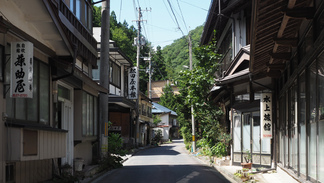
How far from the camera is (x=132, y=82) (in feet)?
126

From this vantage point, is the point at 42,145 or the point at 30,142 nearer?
the point at 30,142

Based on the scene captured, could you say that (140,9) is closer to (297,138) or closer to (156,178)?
(156,178)

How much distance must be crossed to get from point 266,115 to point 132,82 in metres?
23.5

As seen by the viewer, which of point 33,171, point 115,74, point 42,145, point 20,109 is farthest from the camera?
point 115,74

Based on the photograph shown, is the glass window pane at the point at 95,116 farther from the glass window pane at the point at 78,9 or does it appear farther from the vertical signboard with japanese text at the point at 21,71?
the vertical signboard with japanese text at the point at 21,71

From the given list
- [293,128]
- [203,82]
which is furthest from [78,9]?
[203,82]

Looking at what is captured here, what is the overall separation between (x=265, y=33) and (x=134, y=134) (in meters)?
37.0

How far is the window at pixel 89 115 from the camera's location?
1762cm

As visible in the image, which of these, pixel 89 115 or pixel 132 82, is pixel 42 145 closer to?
pixel 89 115

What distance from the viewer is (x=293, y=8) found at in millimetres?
8062

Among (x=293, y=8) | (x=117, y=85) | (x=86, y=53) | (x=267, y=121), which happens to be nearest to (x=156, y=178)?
(x=267, y=121)

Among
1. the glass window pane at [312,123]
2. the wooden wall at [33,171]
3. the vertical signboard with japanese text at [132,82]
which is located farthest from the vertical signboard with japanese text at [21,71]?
the vertical signboard with japanese text at [132,82]

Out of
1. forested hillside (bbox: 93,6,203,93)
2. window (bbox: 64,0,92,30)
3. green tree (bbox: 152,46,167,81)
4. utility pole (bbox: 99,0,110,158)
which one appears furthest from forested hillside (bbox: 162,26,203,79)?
utility pole (bbox: 99,0,110,158)

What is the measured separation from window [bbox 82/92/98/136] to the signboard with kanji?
296 inches
